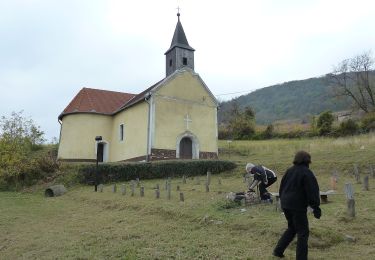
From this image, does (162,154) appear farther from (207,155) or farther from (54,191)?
(54,191)

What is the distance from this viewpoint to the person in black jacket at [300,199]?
667cm

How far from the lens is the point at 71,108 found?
33156 millimetres

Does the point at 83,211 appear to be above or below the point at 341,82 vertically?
below

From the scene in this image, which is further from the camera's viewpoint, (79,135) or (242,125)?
(242,125)

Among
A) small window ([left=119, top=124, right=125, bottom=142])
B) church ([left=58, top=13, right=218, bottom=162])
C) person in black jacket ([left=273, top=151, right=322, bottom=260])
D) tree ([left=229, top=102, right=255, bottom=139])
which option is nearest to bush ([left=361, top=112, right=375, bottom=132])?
tree ([left=229, top=102, right=255, bottom=139])

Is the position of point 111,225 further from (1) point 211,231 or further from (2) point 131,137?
(2) point 131,137

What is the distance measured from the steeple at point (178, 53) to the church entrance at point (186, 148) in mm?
5730

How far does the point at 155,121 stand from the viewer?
28.0m

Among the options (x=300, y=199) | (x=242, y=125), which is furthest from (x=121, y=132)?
(x=300, y=199)

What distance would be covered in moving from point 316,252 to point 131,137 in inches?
934

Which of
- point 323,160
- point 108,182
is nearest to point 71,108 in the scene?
point 108,182

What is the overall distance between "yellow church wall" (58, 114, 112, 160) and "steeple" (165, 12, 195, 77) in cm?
743

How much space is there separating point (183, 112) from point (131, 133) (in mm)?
4330

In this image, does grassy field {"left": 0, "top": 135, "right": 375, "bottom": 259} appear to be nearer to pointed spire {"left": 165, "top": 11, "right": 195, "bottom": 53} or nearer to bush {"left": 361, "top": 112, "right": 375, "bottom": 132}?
pointed spire {"left": 165, "top": 11, "right": 195, "bottom": 53}
